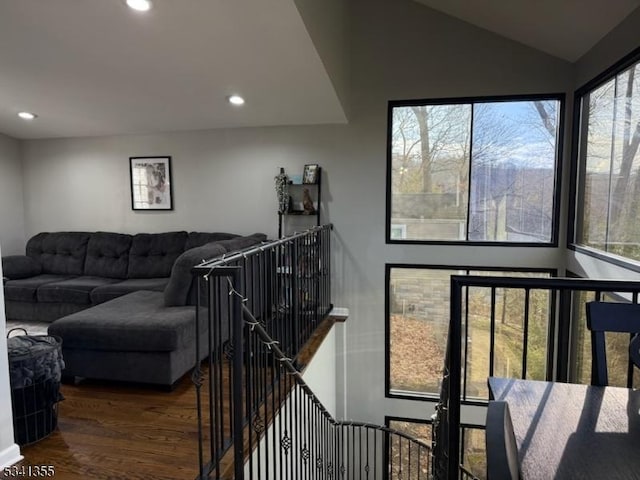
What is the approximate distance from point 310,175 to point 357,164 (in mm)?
579

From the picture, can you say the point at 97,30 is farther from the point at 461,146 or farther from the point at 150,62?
the point at 461,146

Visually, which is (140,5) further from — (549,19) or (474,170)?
(474,170)

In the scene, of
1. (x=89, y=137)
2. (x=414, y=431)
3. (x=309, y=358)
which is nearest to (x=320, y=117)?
(x=309, y=358)

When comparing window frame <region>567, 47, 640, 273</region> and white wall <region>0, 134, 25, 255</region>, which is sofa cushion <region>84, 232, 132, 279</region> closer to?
white wall <region>0, 134, 25, 255</region>

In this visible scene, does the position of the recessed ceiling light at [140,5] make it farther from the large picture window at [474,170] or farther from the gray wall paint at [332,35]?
the large picture window at [474,170]

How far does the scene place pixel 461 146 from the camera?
15.7ft

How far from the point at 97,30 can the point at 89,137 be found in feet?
9.79

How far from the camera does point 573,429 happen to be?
116 cm

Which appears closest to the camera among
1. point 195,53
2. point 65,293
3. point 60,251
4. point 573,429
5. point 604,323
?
point 573,429

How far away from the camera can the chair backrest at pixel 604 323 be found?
1548mm

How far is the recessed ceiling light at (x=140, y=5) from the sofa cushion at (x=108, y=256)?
3162 millimetres

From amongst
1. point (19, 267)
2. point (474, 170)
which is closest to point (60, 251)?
point (19, 267)

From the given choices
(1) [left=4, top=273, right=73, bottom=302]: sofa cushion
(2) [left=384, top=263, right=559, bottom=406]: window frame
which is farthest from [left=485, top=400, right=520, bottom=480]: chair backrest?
(1) [left=4, top=273, right=73, bottom=302]: sofa cushion

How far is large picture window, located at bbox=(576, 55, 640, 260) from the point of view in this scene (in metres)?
3.24
